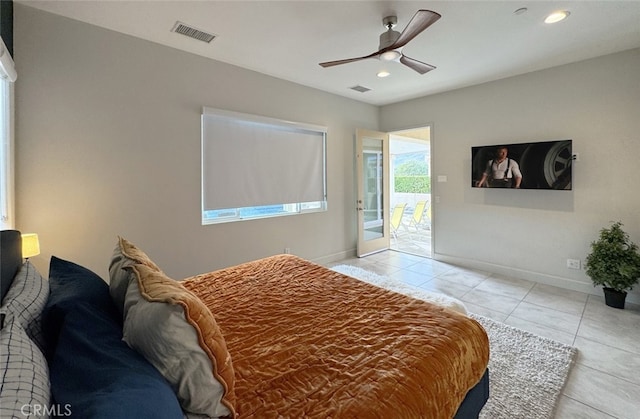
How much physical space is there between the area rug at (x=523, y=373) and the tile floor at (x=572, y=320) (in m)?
0.08

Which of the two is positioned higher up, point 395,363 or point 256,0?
point 256,0

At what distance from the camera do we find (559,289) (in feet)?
12.0

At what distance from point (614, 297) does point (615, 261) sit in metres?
0.41

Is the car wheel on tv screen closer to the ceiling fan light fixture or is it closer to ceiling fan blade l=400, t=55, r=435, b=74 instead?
ceiling fan blade l=400, t=55, r=435, b=74

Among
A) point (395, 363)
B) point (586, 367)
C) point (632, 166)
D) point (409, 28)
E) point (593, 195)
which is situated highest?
point (409, 28)

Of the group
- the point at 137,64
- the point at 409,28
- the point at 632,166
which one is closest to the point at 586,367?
the point at 632,166

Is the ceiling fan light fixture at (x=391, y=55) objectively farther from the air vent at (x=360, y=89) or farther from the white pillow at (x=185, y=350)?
the white pillow at (x=185, y=350)

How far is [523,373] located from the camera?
204 centimetres

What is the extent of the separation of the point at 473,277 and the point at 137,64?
4.89 meters

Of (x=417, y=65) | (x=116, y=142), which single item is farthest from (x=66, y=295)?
(x=417, y=65)

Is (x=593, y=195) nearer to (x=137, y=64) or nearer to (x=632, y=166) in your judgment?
(x=632, y=166)

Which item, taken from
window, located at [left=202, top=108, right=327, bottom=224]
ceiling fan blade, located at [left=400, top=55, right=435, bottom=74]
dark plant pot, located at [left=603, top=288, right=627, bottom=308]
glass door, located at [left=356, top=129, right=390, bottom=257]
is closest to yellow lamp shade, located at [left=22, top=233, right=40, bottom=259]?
window, located at [left=202, top=108, right=327, bottom=224]

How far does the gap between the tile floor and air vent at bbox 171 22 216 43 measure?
3.61 metres

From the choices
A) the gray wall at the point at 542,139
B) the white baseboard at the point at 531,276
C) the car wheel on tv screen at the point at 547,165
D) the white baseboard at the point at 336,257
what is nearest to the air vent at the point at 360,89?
the gray wall at the point at 542,139
